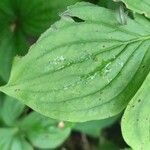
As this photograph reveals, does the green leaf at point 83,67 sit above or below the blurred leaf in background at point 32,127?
above

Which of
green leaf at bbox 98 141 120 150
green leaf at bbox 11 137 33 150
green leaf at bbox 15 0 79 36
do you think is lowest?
green leaf at bbox 98 141 120 150

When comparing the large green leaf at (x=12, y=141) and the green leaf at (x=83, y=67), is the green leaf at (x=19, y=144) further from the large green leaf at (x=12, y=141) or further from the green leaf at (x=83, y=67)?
the green leaf at (x=83, y=67)

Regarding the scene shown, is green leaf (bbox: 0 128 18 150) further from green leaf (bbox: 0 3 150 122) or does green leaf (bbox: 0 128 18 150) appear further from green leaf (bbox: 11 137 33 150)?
green leaf (bbox: 0 3 150 122)

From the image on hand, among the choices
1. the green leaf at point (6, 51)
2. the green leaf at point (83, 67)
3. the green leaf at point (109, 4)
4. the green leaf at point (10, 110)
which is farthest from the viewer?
the green leaf at point (10, 110)

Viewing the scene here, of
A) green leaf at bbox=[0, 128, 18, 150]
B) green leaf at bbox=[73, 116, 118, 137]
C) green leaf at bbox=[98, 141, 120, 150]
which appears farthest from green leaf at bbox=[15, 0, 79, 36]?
green leaf at bbox=[98, 141, 120, 150]

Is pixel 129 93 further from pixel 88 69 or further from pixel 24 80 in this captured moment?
pixel 24 80

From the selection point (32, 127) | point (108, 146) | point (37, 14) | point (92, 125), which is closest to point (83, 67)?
point (37, 14)

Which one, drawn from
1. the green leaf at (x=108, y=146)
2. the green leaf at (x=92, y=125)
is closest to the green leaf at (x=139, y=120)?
the green leaf at (x=92, y=125)
